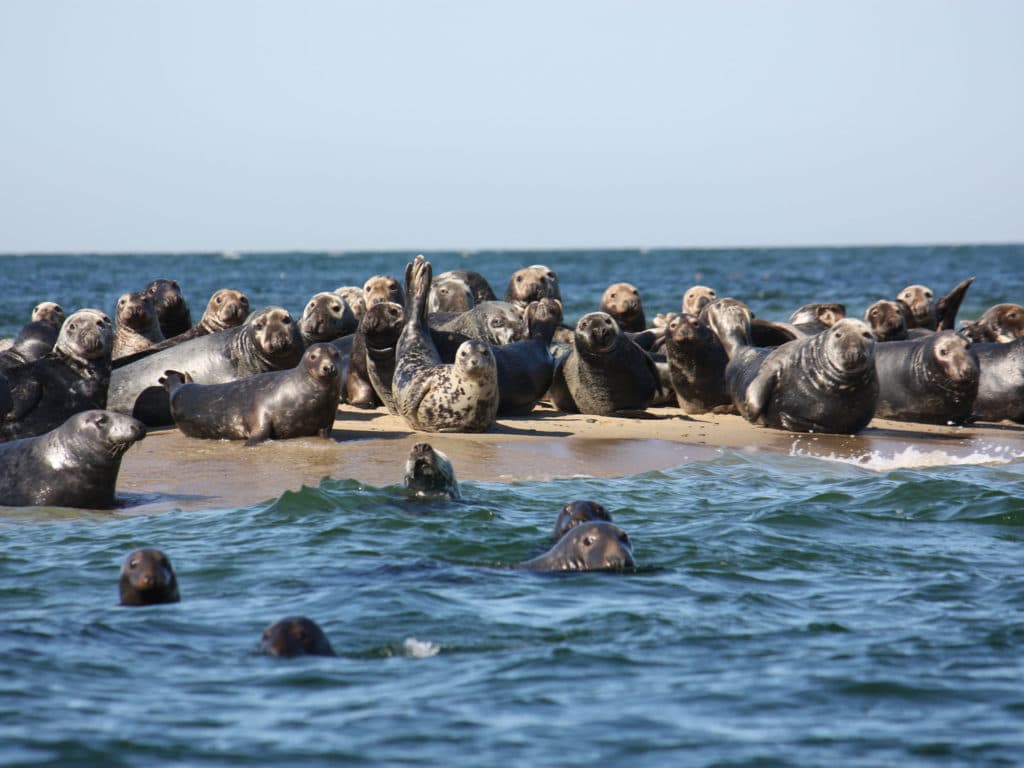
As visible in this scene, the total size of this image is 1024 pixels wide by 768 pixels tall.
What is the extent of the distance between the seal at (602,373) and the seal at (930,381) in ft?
6.60

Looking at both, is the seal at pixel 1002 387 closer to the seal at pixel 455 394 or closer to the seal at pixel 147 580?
the seal at pixel 455 394

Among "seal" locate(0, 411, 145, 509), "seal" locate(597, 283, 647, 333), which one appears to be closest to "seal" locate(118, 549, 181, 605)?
"seal" locate(0, 411, 145, 509)

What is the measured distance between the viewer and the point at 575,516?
6.72m

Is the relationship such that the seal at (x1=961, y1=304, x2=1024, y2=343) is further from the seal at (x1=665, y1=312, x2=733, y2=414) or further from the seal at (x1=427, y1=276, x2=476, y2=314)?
the seal at (x1=427, y1=276, x2=476, y2=314)

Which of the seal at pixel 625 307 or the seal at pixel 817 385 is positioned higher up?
the seal at pixel 625 307

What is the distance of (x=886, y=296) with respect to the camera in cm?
3469

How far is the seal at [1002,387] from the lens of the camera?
39.9 ft

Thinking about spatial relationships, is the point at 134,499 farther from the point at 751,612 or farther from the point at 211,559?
the point at 751,612

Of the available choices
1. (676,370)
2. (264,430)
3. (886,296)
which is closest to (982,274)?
(886,296)

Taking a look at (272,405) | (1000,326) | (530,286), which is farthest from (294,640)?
(1000,326)

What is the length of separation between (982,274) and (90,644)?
51157 millimetres

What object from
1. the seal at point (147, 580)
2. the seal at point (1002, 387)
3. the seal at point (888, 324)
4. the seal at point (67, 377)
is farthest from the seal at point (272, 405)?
the seal at point (888, 324)

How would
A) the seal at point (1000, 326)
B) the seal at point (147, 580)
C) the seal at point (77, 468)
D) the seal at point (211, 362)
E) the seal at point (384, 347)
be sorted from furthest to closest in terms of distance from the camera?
the seal at point (1000, 326)
the seal at point (384, 347)
the seal at point (211, 362)
the seal at point (77, 468)
the seal at point (147, 580)

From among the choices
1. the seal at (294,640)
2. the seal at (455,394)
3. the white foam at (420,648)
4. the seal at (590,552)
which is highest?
the seal at (455,394)
